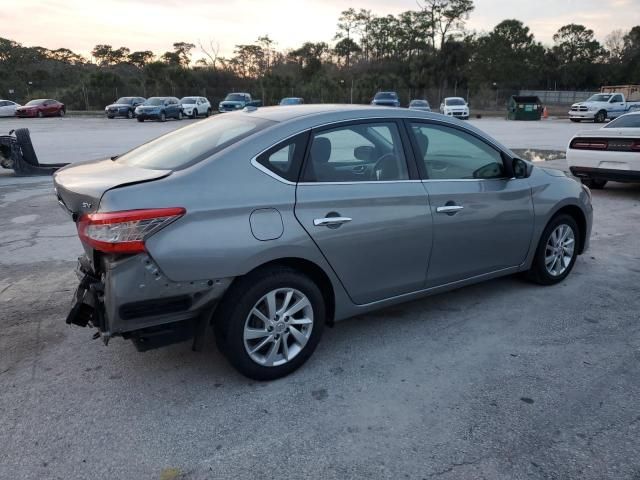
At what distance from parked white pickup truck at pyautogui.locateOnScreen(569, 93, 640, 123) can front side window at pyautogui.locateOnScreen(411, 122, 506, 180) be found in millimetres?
32294

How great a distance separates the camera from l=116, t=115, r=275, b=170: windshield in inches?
130

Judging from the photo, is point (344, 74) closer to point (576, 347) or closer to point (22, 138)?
point (22, 138)

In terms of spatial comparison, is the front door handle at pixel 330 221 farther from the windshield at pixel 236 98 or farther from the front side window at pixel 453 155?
the windshield at pixel 236 98

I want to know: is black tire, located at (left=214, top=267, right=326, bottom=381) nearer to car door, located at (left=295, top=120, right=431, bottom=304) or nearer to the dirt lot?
the dirt lot

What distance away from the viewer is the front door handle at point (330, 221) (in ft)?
10.8

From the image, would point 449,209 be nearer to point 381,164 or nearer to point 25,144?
point 381,164

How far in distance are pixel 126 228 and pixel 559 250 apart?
12.8 feet

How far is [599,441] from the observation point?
277 cm

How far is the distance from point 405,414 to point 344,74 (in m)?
72.9

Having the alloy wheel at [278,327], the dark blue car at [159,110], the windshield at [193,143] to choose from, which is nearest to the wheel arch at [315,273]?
the alloy wheel at [278,327]

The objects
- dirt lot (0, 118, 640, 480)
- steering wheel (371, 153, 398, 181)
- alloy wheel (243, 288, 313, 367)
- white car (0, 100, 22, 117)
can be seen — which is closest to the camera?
dirt lot (0, 118, 640, 480)

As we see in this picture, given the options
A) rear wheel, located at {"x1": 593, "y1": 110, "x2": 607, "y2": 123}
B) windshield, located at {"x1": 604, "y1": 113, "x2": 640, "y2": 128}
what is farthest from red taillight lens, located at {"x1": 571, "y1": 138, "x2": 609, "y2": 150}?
rear wheel, located at {"x1": 593, "y1": 110, "x2": 607, "y2": 123}

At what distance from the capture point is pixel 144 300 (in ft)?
9.35

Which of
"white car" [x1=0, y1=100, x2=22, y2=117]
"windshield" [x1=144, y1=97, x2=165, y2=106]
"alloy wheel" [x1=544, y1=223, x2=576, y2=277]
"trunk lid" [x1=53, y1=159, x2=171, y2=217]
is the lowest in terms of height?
"white car" [x1=0, y1=100, x2=22, y2=117]
